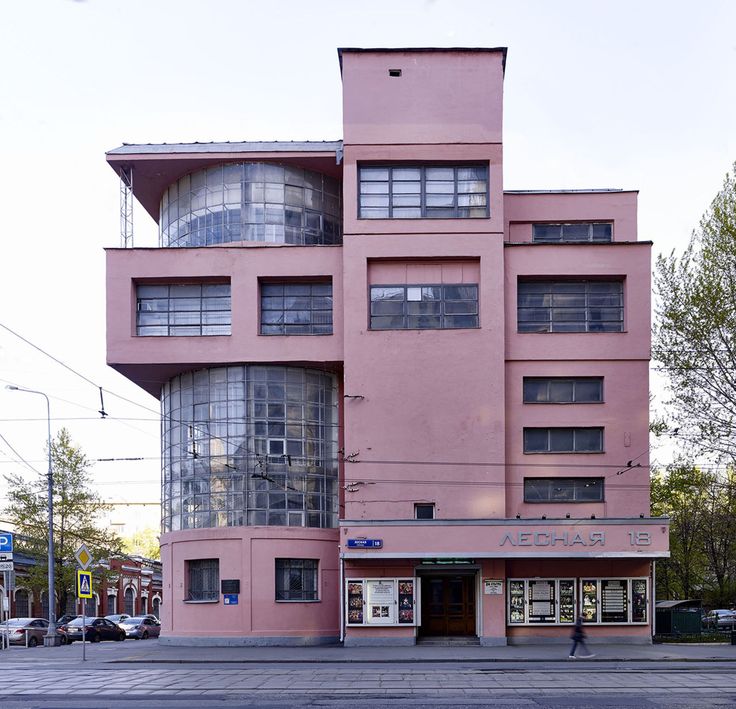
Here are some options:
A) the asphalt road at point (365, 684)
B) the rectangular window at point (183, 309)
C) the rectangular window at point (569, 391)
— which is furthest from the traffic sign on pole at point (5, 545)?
the rectangular window at point (569, 391)

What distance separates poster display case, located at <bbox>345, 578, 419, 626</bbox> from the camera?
1377 inches

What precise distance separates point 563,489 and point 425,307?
862 cm

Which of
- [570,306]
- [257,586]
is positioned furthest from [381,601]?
[570,306]

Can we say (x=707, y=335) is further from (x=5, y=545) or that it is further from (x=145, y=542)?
(x=145, y=542)

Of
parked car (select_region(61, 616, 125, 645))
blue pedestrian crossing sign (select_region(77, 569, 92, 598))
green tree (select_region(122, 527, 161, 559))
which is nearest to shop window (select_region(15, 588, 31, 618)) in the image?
parked car (select_region(61, 616, 125, 645))

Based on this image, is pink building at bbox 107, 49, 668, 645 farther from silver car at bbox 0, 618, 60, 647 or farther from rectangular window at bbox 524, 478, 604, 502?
silver car at bbox 0, 618, 60, 647

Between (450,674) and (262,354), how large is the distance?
1706 cm

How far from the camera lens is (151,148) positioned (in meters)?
39.8

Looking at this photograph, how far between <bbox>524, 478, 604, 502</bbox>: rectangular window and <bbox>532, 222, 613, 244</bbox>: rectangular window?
31.6 ft

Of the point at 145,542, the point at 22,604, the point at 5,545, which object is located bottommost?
the point at 145,542

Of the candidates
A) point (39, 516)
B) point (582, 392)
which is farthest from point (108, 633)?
point (582, 392)

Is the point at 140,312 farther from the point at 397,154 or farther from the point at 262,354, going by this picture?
the point at 397,154

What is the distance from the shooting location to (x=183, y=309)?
39.1 m

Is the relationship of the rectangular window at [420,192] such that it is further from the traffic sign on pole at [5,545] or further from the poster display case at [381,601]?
the traffic sign on pole at [5,545]
